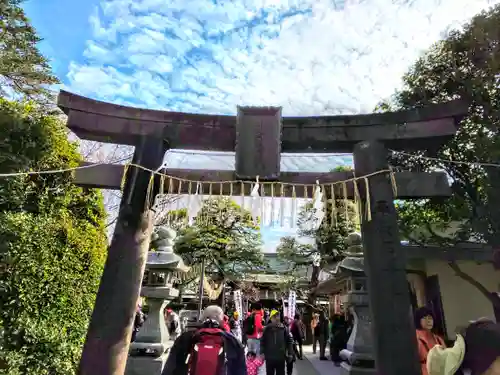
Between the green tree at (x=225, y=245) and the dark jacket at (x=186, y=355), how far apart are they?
51.6 ft

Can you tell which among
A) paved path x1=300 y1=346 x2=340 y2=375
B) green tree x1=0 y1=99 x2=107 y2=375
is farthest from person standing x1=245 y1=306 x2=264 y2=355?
green tree x1=0 y1=99 x2=107 y2=375

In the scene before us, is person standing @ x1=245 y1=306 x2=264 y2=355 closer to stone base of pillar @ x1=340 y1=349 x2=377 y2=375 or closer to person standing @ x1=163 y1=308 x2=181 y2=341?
person standing @ x1=163 y1=308 x2=181 y2=341

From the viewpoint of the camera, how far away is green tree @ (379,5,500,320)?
878 centimetres

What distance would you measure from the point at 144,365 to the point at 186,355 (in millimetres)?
4725

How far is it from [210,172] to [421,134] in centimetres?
357

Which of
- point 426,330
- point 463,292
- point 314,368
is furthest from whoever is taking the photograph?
point 463,292

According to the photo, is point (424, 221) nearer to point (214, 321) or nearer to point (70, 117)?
point (214, 321)

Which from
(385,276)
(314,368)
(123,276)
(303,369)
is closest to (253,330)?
(303,369)

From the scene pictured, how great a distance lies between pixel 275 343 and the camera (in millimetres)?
6090

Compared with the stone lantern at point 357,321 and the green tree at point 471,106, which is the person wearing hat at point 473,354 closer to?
the stone lantern at point 357,321

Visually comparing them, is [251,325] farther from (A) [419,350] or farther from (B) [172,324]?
(A) [419,350]

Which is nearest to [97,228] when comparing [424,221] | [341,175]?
[341,175]

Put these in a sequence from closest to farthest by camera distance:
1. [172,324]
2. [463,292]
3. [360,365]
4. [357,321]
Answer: [360,365] → [357,321] → [172,324] → [463,292]

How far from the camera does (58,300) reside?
5797 millimetres
